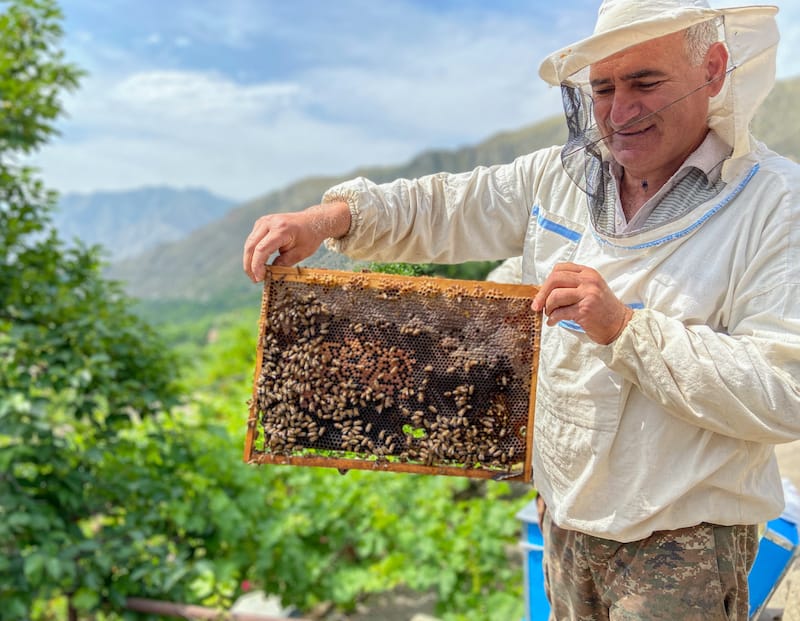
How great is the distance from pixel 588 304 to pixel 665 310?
0.24m

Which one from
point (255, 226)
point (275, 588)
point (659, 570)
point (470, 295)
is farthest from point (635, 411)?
point (275, 588)

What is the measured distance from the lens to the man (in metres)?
1.61

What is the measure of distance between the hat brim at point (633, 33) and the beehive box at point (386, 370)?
69cm

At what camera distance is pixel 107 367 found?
4102mm

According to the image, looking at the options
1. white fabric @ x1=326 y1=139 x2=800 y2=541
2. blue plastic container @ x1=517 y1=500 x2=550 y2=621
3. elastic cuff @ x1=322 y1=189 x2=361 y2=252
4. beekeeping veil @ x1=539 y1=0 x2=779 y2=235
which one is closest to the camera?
white fabric @ x1=326 y1=139 x2=800 y2=541

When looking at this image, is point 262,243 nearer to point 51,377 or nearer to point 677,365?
point 677,365

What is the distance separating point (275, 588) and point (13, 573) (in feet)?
5.47

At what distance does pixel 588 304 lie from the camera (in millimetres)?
1661

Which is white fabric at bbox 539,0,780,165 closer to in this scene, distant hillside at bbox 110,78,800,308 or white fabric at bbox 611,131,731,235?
white fabric at bbox 611,131,731,235

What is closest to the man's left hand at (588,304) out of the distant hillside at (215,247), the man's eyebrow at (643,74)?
the man's eyebrow at (643,74)

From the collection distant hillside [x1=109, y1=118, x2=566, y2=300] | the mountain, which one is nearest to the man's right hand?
distant hillside [x1=109, y1=118, x2=566, y2=300]

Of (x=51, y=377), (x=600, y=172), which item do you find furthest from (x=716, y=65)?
(x=51, y=377)

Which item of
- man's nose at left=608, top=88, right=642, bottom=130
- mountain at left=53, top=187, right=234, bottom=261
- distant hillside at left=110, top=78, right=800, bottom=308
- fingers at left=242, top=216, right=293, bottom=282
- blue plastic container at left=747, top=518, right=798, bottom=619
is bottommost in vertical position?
blue plastic container at left=747, top=518, right=798, bottom=619

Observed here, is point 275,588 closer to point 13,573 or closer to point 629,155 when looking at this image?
point 13,573
